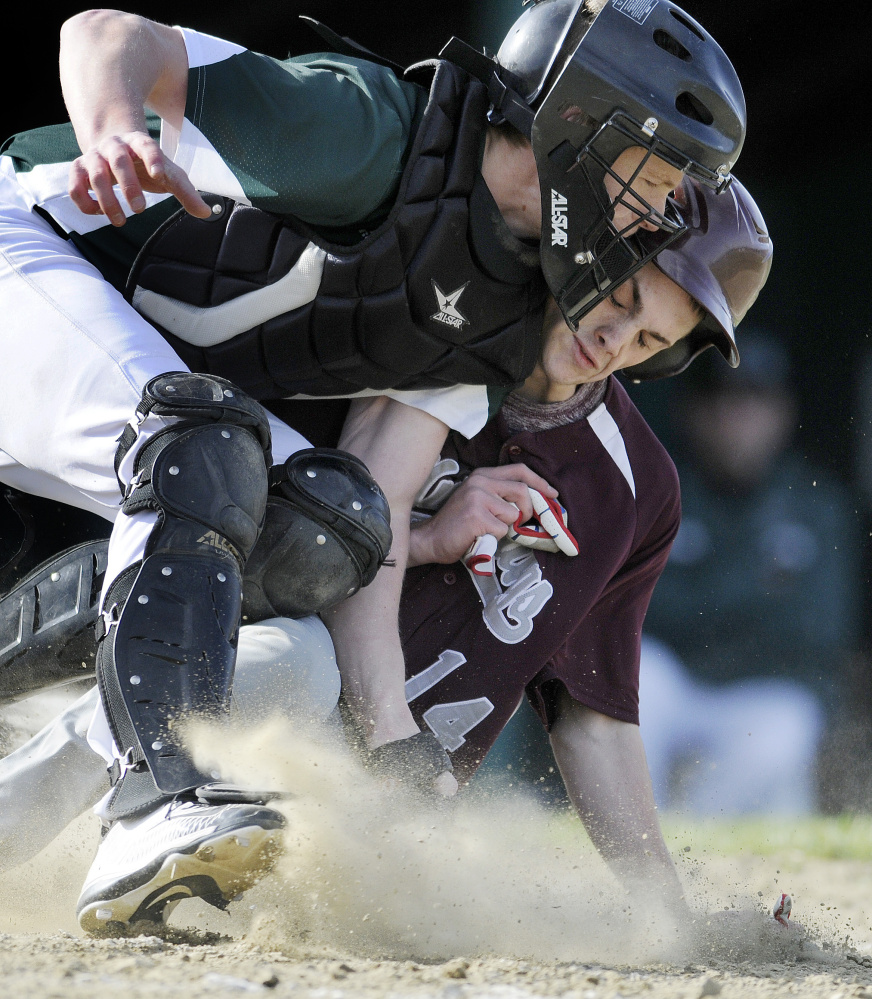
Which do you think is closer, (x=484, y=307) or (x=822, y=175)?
(x=484, y=307)

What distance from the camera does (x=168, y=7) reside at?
310 centimetres

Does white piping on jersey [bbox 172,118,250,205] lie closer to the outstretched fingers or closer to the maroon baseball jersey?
the outstretched fingers

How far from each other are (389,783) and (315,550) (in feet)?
1.16

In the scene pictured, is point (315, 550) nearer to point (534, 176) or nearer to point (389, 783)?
point (389, 783)

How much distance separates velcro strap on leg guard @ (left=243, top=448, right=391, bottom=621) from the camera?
4.61 feet

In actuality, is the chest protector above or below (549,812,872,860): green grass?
above

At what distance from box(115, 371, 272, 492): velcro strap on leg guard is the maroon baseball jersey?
746mm

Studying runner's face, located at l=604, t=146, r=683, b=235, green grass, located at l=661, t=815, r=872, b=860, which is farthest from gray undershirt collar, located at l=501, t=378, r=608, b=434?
green grass, located at l=661, t=815, r=872, b=860

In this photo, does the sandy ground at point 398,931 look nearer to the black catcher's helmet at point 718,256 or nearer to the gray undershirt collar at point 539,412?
the gray undershirt collar at point 539,412

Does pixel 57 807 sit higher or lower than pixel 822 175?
lower

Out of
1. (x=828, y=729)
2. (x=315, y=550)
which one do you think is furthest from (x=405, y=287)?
(x=828, y=729)

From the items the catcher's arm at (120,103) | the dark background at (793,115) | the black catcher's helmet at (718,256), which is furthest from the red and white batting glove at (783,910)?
the dark background at (793,115)

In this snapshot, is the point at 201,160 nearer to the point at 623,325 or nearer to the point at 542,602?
the point at 623,325

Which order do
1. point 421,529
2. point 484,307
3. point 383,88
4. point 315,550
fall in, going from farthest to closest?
point 421,529, point 484,307, point 383,88, point 315,550
